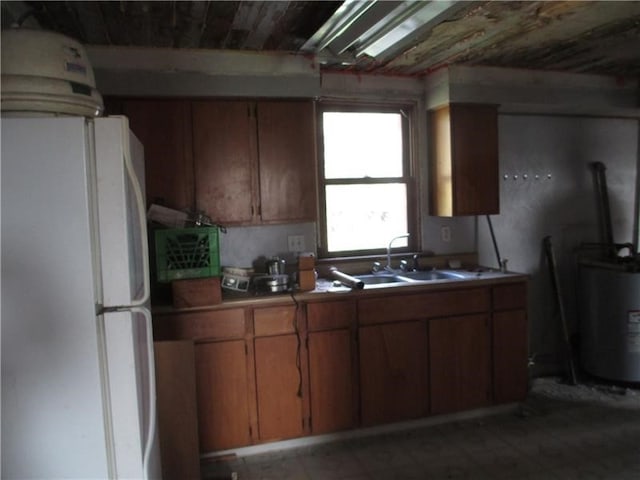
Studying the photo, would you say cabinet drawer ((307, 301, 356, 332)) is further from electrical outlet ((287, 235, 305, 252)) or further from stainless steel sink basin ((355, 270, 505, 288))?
electrical outlet ((287, 235, 305, 252))

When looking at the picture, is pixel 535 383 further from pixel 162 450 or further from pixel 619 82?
pixel 162 450

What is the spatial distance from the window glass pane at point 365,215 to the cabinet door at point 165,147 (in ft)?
3.28

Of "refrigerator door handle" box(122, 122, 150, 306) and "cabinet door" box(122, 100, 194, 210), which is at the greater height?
"cabinet door" box(122, 100, 194, 210)

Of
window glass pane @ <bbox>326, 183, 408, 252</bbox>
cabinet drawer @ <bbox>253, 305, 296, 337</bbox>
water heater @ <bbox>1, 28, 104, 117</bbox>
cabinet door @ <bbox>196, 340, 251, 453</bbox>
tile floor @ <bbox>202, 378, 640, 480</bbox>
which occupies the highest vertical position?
water heater @ <bbox>1, 28, 104, 117</bbox>

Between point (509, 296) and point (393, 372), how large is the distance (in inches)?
35.6

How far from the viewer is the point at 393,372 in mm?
2814

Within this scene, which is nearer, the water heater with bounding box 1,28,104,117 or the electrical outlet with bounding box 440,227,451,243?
the water heater with bounding box 1,28,104,117

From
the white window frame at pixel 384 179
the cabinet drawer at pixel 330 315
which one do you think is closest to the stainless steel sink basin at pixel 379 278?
the white window frame at pixel 384 179

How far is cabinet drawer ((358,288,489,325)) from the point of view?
109 inches

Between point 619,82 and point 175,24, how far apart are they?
321 cm

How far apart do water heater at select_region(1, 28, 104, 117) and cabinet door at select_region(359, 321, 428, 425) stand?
1.89 metres

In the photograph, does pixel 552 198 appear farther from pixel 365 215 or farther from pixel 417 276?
pixel 365 215

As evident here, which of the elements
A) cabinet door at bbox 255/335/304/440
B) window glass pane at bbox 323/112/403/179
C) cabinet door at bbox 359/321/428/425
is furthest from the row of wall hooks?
cabinet door at bbox 255/335/304/440

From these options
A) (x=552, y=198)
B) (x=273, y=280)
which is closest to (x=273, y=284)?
(x=273, y=280)
